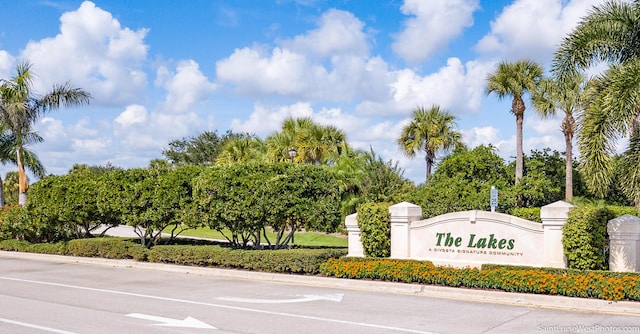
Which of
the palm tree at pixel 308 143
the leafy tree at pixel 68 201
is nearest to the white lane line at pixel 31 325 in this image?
the leafy tree at pixel 68 201

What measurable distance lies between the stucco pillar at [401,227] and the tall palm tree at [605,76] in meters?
4.90

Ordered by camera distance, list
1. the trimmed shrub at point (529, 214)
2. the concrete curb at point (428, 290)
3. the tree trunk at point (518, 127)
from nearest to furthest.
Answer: the concrete curb at point (428, 290) < the trimmed shrub at point (529, 214) < the tree trunk at point (518, 127)

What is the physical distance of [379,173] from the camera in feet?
105

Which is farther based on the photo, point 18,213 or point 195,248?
point 18,213

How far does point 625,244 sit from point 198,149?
63749mm

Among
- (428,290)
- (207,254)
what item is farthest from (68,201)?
(428,290)

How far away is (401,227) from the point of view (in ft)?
55.8

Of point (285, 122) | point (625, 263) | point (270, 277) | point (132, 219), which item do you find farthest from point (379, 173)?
point (625, 263)

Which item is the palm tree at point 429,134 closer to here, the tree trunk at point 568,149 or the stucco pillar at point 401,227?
the tree trunk at point 568,149

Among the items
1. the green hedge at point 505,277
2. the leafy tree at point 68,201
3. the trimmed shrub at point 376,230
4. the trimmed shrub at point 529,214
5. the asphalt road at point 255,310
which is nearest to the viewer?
the asphalt road at point 255,310

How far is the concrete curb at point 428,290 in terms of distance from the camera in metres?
11.5

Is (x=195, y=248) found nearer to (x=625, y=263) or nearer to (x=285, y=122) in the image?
(x=625, y=263)

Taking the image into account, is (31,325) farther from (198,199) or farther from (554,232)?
(554,232)

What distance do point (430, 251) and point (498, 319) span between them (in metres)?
5.93
